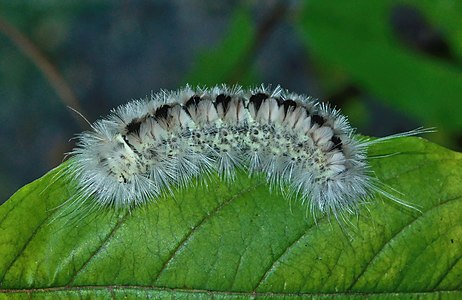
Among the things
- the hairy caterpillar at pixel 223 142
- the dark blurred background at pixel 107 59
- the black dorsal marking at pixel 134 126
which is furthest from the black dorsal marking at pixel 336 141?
the dark blurred background at pixel 107 59

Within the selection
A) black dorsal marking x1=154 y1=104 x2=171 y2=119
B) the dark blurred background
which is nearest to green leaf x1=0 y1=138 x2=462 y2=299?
black dorsal marking x1=154 y1=104 x2=171 y2=119

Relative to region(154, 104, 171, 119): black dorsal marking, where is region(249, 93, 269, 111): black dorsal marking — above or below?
above

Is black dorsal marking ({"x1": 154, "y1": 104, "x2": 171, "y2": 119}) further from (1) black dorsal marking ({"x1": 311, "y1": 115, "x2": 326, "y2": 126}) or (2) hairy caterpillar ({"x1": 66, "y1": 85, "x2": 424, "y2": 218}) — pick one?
(1) black dorsal marking ({"x1": 311, "y1": 115, "x2": 326, "y2": 126})

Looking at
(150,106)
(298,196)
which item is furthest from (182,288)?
(150,106)

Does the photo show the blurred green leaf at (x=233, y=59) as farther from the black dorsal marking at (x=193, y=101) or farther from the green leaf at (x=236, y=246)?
the green leaf at (x=236, y=246)

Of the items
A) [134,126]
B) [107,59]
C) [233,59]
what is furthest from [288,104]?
[107,59]
